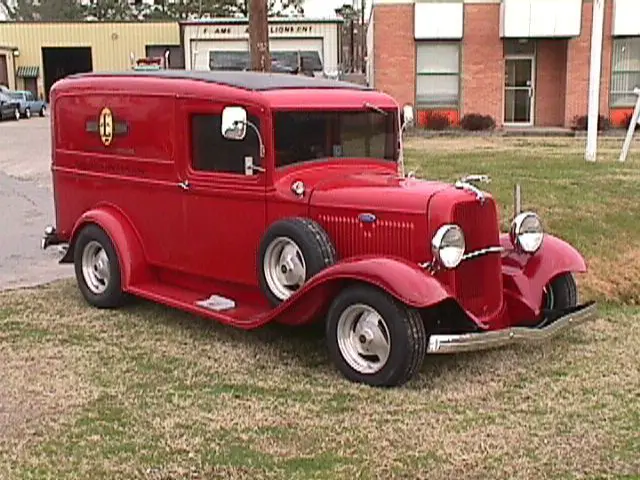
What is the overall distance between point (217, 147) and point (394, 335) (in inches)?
83.7

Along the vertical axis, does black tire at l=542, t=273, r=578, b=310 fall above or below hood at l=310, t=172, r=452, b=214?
below

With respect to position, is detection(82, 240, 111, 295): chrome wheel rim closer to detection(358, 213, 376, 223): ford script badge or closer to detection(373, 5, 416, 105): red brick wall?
detection(358, 213, 376, 223): ford script badge

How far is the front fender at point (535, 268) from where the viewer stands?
20.6 feet

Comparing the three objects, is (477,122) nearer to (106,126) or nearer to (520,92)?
(520,92)

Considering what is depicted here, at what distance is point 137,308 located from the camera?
7.65m

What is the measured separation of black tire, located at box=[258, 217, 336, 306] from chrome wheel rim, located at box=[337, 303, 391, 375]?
397 mm

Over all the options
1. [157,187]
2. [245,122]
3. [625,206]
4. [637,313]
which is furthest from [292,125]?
[625,206]

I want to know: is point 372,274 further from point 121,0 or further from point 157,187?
point 121,0

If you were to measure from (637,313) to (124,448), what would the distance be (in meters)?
4.83

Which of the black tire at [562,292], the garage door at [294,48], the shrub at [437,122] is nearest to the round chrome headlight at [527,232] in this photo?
the black tire at [562,292]

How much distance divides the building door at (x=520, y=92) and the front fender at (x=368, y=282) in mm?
23628

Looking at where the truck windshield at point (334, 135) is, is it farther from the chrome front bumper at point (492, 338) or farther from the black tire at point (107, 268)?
the black tire at point (107, 268)

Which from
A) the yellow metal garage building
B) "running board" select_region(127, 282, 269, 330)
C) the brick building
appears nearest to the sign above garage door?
the yellow metal garage building

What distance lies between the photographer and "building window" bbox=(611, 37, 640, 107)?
27594mm
